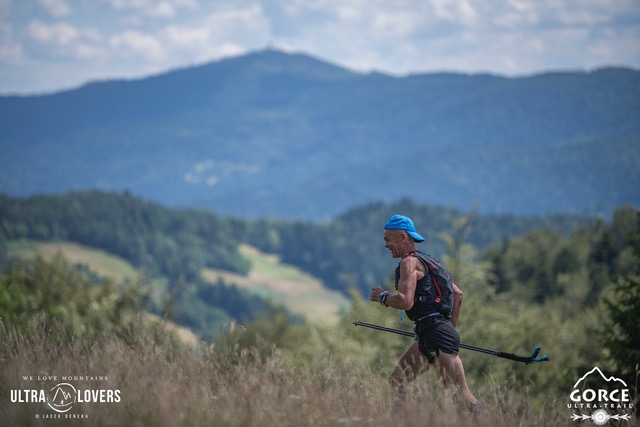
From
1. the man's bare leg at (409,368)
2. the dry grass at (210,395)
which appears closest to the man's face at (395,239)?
the man's bare leg at (409,368)

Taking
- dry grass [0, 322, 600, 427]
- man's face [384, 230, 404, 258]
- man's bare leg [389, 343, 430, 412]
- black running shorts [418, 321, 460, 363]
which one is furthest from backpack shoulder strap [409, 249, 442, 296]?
dry grass [0, 322, 600, 427]

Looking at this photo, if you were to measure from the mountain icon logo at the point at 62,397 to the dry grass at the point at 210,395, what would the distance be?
58 mm

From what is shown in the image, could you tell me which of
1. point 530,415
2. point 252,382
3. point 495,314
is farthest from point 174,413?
point 495,314

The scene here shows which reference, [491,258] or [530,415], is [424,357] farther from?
[491,258]

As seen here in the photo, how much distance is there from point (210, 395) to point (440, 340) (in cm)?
195

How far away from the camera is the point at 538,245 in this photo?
105 metres

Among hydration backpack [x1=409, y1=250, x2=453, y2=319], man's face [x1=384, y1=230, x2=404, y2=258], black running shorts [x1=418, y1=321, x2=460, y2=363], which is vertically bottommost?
black running shorts [x1=418, y1=321, x2=460, y2=363]

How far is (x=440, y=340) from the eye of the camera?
624 cm

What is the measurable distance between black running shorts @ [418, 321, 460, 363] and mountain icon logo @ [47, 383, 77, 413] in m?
2.76

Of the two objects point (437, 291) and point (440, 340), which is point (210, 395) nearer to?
point (440, 340)

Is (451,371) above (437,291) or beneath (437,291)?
beneath

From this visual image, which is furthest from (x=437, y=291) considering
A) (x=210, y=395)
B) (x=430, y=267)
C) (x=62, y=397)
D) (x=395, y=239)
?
(x=62, y=397)

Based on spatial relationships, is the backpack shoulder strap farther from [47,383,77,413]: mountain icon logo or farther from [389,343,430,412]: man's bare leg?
[47,383,77,413]: mountain icon logo

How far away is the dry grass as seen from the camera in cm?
480
